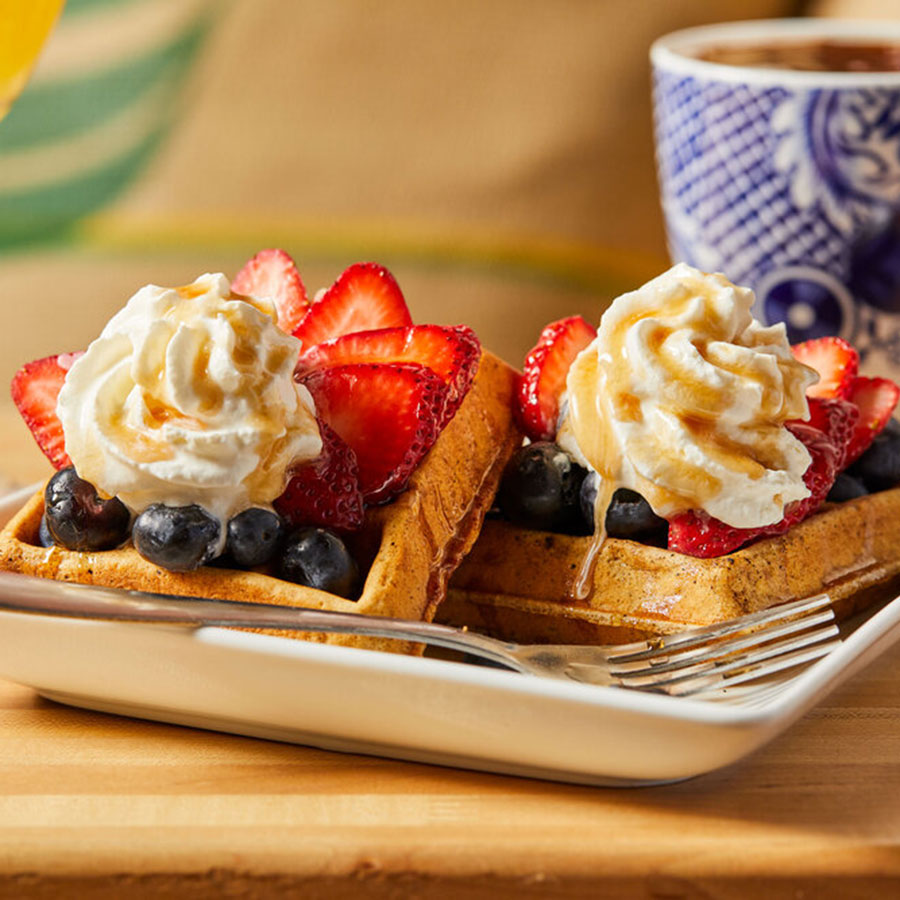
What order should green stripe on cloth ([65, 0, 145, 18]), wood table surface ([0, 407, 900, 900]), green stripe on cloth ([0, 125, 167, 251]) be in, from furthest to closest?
green stripe on cloth ([0, 125, 167, 251])
green stripe on cloth ([65, 0, 145, 18])
wood table surface ([0, 407, 900, 900])

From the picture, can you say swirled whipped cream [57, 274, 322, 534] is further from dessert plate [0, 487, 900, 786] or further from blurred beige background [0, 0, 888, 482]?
blurred beige background [0, 0, 888, 482]

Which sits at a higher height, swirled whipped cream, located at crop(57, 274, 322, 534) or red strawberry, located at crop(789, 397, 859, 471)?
swirled whipped cream, located at crop(57, 274, 322, 534)

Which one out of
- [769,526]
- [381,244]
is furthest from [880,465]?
[381,244]

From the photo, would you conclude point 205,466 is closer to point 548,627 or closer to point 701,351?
point 548,627

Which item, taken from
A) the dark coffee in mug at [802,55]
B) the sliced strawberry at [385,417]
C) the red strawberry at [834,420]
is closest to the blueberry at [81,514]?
the sliced strawberry at [385,417]

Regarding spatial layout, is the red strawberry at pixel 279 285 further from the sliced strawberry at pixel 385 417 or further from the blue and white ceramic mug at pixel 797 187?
the blue and white ceramic mug at pixel 797 187

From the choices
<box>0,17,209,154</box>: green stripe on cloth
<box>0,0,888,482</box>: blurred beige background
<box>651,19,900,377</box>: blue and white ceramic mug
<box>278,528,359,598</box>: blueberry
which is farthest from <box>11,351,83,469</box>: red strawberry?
<box>0,17,209,154</box>: green stripe on cloth
